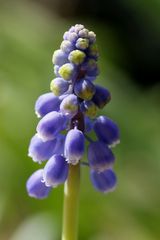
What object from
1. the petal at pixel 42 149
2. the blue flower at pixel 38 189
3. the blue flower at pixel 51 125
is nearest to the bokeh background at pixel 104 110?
the blue flower at pixel 38 189

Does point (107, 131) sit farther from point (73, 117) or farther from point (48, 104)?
point (48, 104)

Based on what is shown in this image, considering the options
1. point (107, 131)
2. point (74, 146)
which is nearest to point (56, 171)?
point (74, 146)

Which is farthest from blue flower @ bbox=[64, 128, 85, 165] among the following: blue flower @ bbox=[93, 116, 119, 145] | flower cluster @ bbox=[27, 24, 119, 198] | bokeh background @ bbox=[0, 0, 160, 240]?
bokeh background @ bbox=[0, 0, 160, 240]

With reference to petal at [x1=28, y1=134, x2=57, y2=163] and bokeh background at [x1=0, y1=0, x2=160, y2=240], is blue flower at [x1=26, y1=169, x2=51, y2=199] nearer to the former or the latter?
petal at [x1=28, y1=134, x2=57, y2=163]

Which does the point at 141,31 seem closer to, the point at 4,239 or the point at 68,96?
the point at 4,239

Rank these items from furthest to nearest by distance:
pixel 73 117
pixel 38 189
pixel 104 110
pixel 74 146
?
1. pixel 104 110
2. pixel 38 189
3. pixel 73 117
4. pixel 74 146
